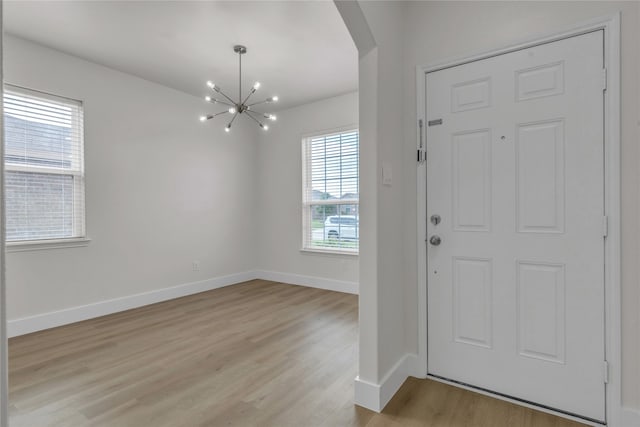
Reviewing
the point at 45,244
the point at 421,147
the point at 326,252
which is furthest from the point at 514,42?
the point at 45,244

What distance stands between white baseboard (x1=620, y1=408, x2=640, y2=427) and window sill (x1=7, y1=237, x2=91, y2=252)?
462 cm

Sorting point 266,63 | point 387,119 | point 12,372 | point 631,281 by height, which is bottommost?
point 12,372

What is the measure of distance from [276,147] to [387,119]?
356cm

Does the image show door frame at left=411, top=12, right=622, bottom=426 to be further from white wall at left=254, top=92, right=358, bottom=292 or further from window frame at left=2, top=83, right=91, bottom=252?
window frame at left=2, top=83, right=91, bottom=252

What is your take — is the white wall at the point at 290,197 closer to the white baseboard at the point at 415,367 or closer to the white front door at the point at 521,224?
A: the white baseboard at the point at 415,367

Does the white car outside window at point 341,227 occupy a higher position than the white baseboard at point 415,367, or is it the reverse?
the white car outside window at point 341,227

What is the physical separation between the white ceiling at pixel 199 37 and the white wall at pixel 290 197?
0.77 metres

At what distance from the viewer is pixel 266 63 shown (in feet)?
11.9

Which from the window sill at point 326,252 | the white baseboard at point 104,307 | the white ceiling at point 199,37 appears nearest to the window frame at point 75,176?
the white ceiling at point 199,37

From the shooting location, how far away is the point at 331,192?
4.87 m

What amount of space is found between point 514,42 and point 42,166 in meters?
4.26

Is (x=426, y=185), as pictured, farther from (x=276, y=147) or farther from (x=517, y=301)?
(x=276, y=147)

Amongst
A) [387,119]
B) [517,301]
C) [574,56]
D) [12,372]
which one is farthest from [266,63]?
[12,372]

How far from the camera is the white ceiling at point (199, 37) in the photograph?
262 centimetres
